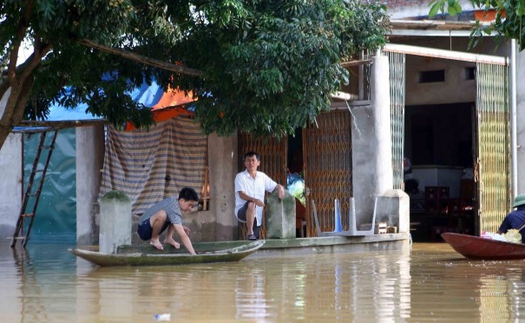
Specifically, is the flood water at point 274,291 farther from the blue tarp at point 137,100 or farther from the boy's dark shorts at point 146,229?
the blue tarp at point 137,100

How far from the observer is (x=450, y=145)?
23219 mm

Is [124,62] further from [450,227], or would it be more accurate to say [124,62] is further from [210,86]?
[450,227]

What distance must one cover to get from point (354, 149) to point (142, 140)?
398 cm

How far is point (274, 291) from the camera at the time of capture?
9672mm

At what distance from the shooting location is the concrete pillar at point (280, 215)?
1485 centimetres

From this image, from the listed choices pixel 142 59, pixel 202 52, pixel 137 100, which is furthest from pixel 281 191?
pixel 142 59

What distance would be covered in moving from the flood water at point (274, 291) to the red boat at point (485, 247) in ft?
0.52

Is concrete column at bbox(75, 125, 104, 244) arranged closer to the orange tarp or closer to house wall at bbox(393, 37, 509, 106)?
the orange tarp

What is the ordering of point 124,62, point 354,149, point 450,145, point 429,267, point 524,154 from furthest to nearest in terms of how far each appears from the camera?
point 450,145 → point 524,154 → point 354,149 → point 124,62 → point 429,267

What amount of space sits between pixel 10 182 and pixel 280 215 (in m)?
7.95

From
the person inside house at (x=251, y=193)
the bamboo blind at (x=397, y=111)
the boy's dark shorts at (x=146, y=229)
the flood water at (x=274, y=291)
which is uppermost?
the bamboo blind at (x=397, y=111)

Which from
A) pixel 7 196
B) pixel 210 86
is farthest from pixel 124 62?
pixel 7 196

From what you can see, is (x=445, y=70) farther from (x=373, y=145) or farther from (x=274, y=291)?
(x=274, y=291)

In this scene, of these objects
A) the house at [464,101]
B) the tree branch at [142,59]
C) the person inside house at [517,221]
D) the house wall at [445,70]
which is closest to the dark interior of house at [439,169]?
the house at [464,101]
